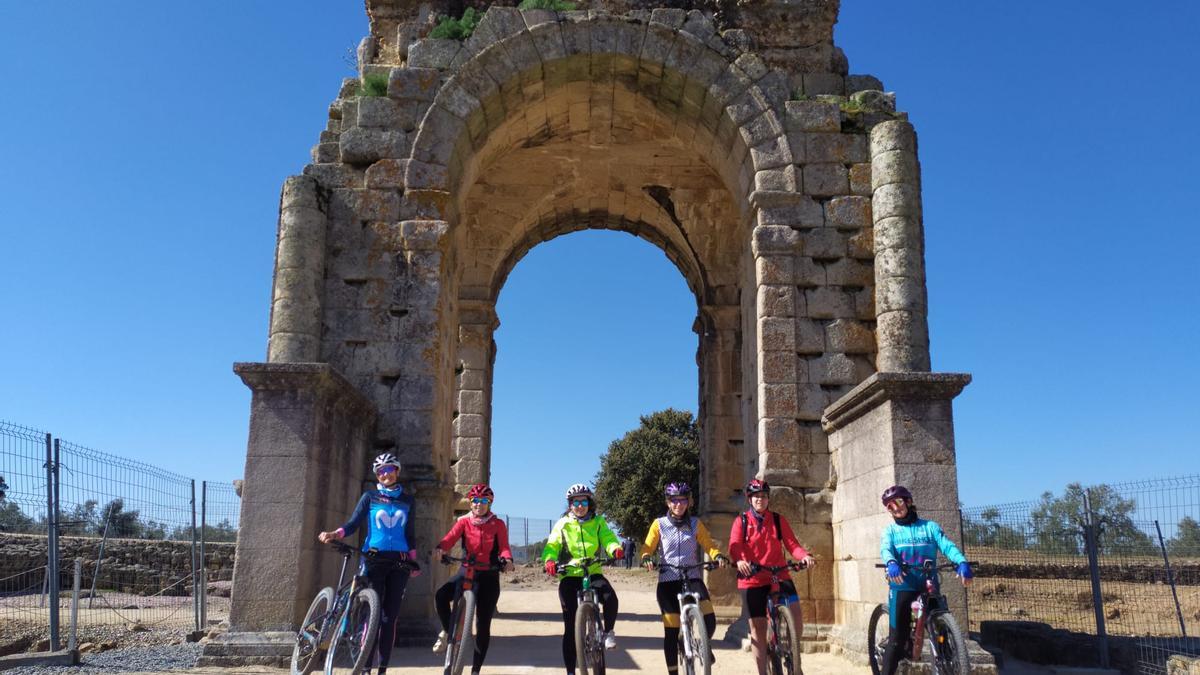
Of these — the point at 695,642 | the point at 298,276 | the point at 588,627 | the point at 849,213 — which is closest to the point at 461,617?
the point at 588,627

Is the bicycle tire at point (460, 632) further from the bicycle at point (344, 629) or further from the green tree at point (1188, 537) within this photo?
the green tree at point (1188, 537)

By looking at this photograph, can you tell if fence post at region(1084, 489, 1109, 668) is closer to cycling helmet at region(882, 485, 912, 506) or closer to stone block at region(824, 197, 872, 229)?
stone block at region(824, 197, 872, 229)

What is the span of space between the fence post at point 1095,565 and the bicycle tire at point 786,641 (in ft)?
13.4

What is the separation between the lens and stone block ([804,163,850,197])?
975cm

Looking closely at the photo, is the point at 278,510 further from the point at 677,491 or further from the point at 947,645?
the point at 947,645

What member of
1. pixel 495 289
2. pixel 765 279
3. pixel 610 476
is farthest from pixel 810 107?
pixel 610 476

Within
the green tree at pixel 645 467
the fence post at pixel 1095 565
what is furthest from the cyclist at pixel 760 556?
the green tree at pixel 645 467

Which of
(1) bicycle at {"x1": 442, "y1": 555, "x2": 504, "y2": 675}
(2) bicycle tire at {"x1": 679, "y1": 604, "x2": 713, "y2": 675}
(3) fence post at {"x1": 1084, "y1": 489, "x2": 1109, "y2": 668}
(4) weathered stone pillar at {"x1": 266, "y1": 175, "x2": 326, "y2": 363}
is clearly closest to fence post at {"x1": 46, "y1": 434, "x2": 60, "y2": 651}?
(4) weathered stone pillar at {"x1": 266, "y1": 175, "x2": 326, "y2": 363}

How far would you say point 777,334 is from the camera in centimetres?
948

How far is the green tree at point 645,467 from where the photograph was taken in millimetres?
32625

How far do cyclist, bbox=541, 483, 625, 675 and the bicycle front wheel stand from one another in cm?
105

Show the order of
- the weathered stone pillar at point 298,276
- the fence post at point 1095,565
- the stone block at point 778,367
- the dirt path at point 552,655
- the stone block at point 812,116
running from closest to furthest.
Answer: the dirt path at point 552,655, the fence post at point 1095,565, the weathered stone pillar at point 298,276, the stone block at point 778,367, the stone block at point 812,116

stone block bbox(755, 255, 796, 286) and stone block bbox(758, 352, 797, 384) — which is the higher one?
stone block bbox(755, 255, 796, 286)

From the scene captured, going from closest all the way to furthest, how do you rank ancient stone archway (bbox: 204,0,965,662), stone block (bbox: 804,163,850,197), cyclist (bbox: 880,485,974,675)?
cyclist (bbox: 880,485,974,675) < ancient stone archway (bbox: 204,0,965,662) < stone block (bbox: 804,163,850,197)
